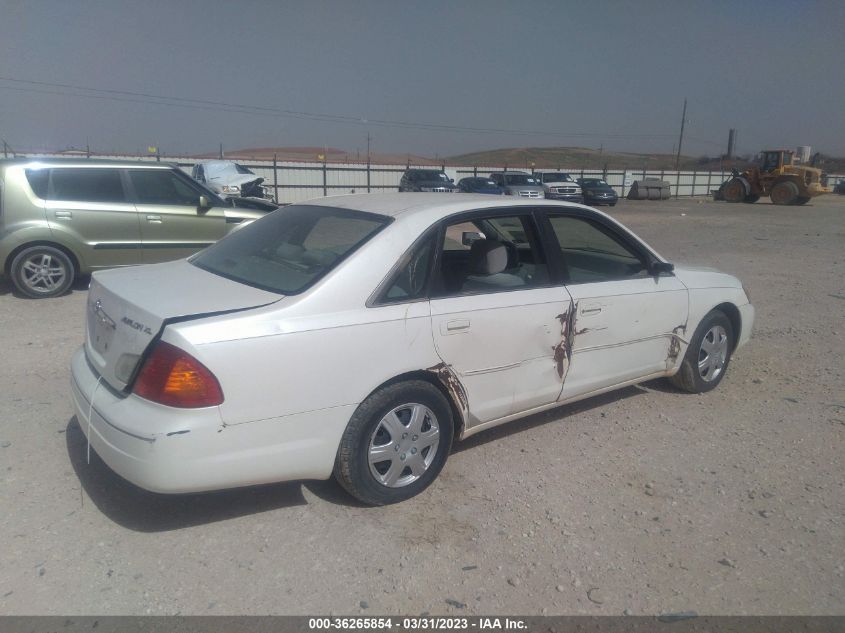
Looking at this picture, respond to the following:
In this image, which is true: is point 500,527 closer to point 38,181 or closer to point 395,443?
point 395,443

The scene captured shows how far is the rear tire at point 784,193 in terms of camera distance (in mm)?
33000

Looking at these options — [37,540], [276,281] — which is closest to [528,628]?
[276,281]

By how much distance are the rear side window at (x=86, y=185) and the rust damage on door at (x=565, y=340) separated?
21.0ft

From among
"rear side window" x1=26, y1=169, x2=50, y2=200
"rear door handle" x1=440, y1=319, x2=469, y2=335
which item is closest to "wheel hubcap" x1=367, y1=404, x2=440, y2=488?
"rear door handle" x1=440, y1=319, x2=469, y2=335

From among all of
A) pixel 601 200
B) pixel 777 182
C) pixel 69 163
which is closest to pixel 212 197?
pixel 69 163

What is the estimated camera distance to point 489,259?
404 centimetres

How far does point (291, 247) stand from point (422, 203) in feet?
2.56

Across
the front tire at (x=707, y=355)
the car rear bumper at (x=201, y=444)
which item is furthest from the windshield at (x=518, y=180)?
the car rear bumper at (x=201, y=444)

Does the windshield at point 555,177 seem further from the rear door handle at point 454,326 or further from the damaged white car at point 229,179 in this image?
the rear door handle at point 454,326

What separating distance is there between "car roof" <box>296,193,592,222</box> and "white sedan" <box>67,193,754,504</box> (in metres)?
0.02

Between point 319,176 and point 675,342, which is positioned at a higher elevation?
point 319,176

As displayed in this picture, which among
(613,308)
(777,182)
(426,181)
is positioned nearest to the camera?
(613,308)

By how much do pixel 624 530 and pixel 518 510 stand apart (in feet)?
1.71

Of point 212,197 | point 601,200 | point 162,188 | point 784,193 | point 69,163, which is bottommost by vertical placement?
point 601,200
